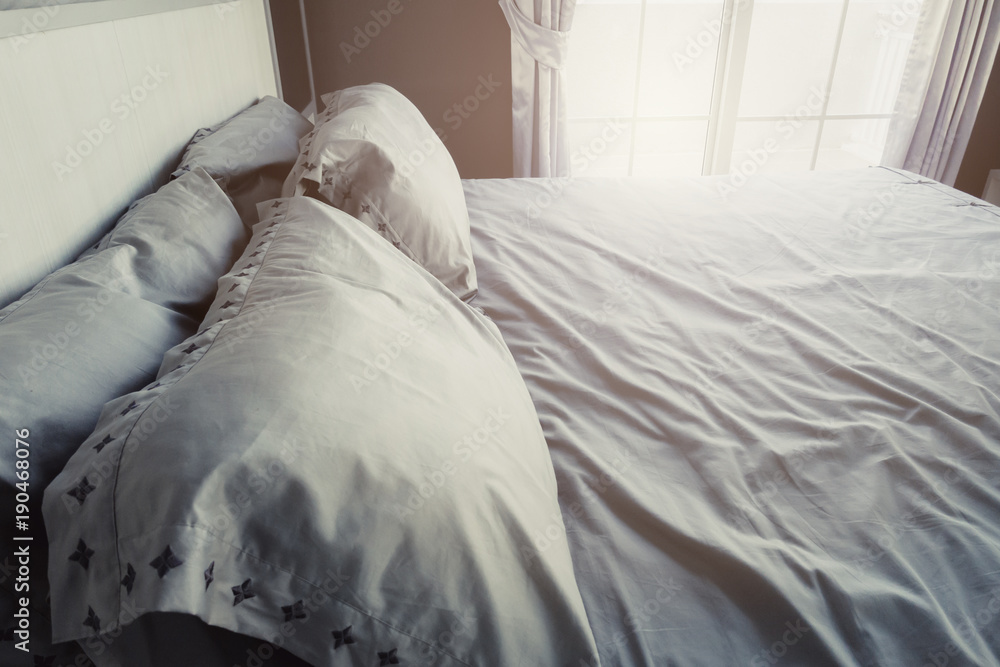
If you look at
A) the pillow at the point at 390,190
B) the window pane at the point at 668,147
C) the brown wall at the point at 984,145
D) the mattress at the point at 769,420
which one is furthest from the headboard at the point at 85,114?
the window pane at the point at 668,147

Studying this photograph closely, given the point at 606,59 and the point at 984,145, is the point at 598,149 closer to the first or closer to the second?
the point at 606,59

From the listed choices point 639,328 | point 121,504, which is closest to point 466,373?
point 121,504

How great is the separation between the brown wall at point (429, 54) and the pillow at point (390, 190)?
1.70 meters

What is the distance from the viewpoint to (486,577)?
1.76ft

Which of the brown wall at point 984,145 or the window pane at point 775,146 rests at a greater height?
the brown wall at point 984,145

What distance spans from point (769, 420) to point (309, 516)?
72 centimetres

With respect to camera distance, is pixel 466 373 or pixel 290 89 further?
pixel 290 89

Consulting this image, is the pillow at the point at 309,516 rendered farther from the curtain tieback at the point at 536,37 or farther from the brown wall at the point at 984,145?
the brown wall at the point at 984,145

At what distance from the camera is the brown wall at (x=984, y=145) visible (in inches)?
119

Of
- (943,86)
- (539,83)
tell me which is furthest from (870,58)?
(539,83)

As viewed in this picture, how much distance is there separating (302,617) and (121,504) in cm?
16

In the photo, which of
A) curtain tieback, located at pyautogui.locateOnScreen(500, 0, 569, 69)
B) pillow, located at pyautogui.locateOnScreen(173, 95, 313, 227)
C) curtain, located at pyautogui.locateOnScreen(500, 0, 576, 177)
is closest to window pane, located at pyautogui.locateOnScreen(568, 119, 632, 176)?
curtain, located at pyautogui.locateOnScreen(500, 0, 576, 177)

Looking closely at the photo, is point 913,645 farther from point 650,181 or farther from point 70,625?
point 650,181

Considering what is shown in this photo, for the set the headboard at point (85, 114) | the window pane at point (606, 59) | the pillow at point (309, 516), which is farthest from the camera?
the window pane at point (606, 59)
